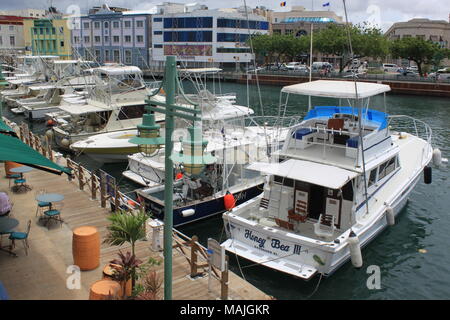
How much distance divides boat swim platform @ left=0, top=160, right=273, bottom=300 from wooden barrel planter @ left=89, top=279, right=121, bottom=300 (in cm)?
98

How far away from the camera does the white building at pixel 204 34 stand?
279ft

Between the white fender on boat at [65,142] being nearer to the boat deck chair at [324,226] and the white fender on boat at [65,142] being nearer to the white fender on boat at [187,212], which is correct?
the white fender on boat at [187,212]

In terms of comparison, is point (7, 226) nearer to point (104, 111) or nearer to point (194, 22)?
point (104, 111)

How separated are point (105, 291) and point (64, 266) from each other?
2763mm

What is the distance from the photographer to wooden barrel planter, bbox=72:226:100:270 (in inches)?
394

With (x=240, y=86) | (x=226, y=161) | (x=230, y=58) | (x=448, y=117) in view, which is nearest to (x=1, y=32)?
(x=230, y=58)

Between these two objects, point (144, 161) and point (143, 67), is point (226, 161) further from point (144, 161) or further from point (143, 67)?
point (143, 67)

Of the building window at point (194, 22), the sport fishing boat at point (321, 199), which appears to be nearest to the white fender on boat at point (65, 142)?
the sport fishing boat at point (321, 199)

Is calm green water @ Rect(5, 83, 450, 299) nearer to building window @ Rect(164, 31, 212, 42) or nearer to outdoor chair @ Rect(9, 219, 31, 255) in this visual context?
outdoor chair @ Rect(9, 219, 31, 255)

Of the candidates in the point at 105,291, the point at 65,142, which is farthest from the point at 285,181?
the point at 65,142

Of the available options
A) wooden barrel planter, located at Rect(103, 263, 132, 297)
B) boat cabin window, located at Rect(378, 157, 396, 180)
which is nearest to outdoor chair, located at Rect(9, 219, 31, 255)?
wooden barrel planter, located at Rect(103, 263, 132, 297)

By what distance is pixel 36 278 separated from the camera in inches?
384

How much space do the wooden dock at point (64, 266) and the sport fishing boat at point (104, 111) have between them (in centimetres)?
1157

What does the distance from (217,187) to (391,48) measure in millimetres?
67888
